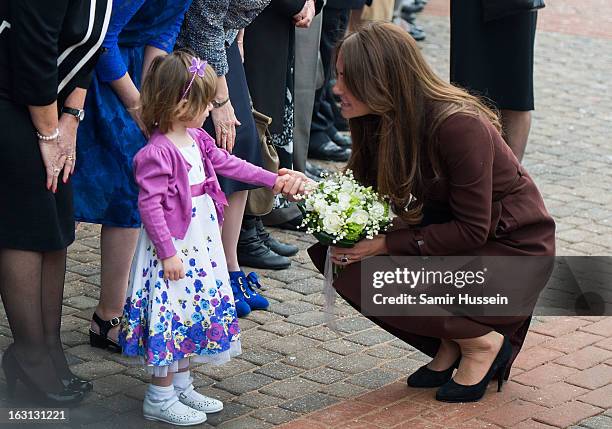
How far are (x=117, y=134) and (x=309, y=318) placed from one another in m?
1.43

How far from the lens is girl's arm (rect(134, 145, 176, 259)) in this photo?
402 cm

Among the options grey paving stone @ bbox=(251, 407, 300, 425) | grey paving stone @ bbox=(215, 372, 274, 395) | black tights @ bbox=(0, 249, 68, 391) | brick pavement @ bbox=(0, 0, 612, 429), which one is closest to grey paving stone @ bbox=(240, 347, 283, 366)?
brick pavement @ bbox=(0, 0, 612, 429)

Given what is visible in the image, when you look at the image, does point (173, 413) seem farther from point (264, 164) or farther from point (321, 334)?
point (264, 164)

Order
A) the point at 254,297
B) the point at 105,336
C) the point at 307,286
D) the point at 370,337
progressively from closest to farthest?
1. the point at 105,336
2. the point at 370,337
3. the point at 254,297
4. the point at 307,286

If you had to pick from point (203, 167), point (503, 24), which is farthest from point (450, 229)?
point (503, 24)

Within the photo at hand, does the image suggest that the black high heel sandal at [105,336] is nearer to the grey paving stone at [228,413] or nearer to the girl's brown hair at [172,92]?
the grey paving stone at [228,413]

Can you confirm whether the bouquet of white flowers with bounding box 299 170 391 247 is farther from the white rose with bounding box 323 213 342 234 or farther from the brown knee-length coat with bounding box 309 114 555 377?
the brown knee-length coat with bounding box 309 114 555 377

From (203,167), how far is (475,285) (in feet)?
3.79

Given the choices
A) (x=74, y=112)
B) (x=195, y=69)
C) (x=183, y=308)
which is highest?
(x=195, y=69)

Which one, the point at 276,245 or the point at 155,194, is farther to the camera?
the point at 276,245

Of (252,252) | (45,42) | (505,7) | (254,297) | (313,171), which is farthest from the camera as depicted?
(313,171)

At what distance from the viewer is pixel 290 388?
4617 millimetres

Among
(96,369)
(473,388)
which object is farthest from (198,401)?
(473,388)

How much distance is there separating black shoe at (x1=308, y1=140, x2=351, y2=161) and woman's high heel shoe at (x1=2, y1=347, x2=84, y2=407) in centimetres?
391
